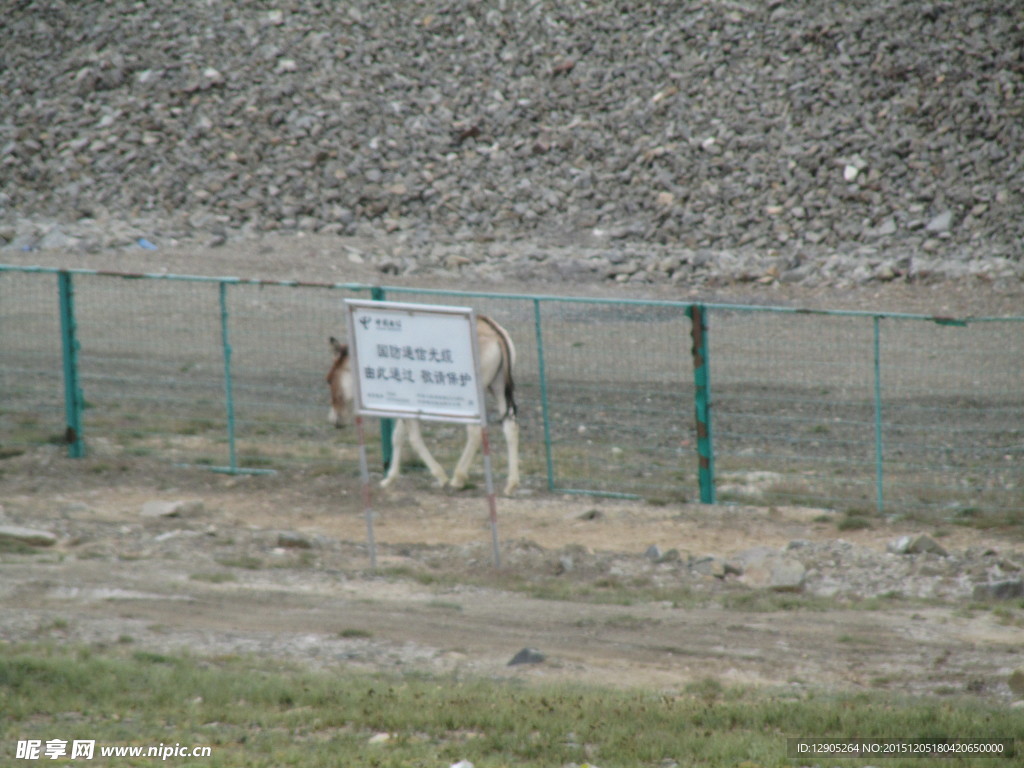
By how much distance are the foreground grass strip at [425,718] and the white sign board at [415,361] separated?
3.06m

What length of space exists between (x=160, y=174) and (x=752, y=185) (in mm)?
13674

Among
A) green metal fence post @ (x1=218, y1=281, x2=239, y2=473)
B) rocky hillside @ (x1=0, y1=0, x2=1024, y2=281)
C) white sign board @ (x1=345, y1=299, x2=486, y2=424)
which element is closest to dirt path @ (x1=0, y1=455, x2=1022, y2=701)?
green metal fence post @ (x1=218, y1=281, x2=239, y2=473)

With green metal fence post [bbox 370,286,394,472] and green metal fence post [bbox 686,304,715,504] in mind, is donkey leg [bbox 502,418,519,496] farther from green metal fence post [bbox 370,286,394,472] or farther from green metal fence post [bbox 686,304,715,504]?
green metal fence post [bbox 686,304,715,504]

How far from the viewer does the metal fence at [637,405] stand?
12312mm

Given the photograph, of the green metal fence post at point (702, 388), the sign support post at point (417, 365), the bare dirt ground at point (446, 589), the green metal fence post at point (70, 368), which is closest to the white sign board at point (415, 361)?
the sign support post at point (417, 365)

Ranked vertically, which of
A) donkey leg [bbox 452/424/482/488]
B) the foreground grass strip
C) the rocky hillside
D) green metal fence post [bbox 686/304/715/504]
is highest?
the rocky hillside

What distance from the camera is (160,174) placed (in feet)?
96.6

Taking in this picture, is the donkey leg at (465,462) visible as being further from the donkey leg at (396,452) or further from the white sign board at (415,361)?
the white sign board at (415,361)

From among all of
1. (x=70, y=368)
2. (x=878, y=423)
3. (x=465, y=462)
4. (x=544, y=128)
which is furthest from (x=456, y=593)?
(x=544, y=128)

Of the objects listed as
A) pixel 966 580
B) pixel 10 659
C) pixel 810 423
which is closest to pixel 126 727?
pixel 10 659

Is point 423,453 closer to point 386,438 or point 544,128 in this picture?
point 386,438

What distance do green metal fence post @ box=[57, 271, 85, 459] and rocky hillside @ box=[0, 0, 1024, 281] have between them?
545 inches

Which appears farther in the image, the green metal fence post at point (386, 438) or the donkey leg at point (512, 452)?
the green metal fence post at point (386, 438)

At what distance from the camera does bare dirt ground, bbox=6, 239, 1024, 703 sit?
25.2ft
